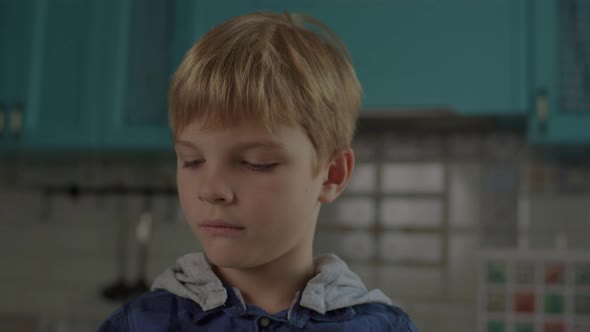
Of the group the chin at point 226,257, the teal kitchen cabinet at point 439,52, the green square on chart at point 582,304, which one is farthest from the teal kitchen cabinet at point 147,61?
the chin at point 226,257

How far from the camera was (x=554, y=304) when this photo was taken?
1663 mm

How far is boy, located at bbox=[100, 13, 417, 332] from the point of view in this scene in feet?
2.06

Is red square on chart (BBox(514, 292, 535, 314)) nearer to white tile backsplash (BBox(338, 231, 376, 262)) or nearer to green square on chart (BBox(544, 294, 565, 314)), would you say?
green square on chart (BBox(544, 294, 565, 314))

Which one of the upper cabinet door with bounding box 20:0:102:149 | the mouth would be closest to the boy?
the mouth

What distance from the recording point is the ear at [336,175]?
2.37 feet

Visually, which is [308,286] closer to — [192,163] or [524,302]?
[192,163]

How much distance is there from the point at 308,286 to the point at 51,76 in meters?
1.57

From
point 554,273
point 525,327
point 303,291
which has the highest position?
point 303,291

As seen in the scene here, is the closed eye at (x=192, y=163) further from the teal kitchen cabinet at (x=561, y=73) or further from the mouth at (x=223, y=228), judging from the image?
the teal kitchen cabinet at (x=561, y=73)

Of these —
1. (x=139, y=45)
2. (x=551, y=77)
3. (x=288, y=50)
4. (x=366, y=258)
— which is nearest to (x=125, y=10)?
(x=139, y=45)

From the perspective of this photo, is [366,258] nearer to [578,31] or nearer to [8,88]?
[578,31]

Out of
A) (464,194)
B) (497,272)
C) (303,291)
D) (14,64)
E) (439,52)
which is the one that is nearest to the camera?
(303,291)

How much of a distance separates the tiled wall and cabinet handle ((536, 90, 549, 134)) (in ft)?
0.81

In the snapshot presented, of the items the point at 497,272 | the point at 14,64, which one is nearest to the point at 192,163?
the point at 497,272
